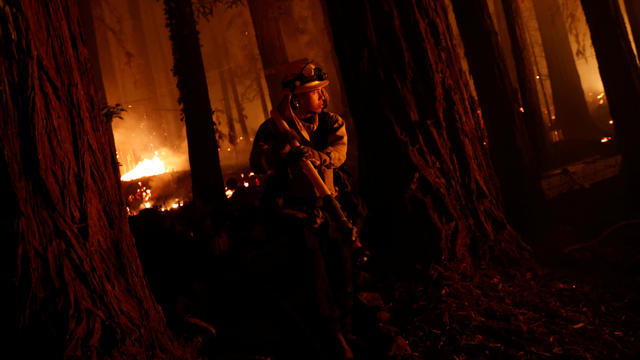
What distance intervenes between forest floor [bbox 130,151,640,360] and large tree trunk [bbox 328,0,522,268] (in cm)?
35

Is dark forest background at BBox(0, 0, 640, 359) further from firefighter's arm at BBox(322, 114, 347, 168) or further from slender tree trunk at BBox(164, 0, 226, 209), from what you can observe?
slender tree trunk at BBox(164, 0, 226, 209)

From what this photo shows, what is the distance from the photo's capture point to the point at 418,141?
3830 millimetres

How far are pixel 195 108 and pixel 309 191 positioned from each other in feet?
23.2

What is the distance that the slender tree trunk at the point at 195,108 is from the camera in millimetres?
9430

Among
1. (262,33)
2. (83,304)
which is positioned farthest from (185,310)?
(262,33)

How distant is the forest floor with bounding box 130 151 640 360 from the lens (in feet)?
9.74

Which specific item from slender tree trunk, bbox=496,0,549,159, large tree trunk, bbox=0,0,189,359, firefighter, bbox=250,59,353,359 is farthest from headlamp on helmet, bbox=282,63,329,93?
slender tree trunk, bbox=496,0,549,159

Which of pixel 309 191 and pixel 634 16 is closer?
pixel 309 191

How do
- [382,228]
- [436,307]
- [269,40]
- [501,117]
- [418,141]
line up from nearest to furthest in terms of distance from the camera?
[436,307] → [418,141] → [382,228] → [501,117] → [269,40]

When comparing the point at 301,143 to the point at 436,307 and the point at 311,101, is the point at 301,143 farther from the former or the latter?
the point at 436,307

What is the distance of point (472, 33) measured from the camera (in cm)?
705

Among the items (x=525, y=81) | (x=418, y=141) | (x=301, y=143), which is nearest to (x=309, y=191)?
(x=301, y=143)

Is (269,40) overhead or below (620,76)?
overhead

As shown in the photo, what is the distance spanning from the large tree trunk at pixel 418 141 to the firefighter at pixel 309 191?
62 centimetres
